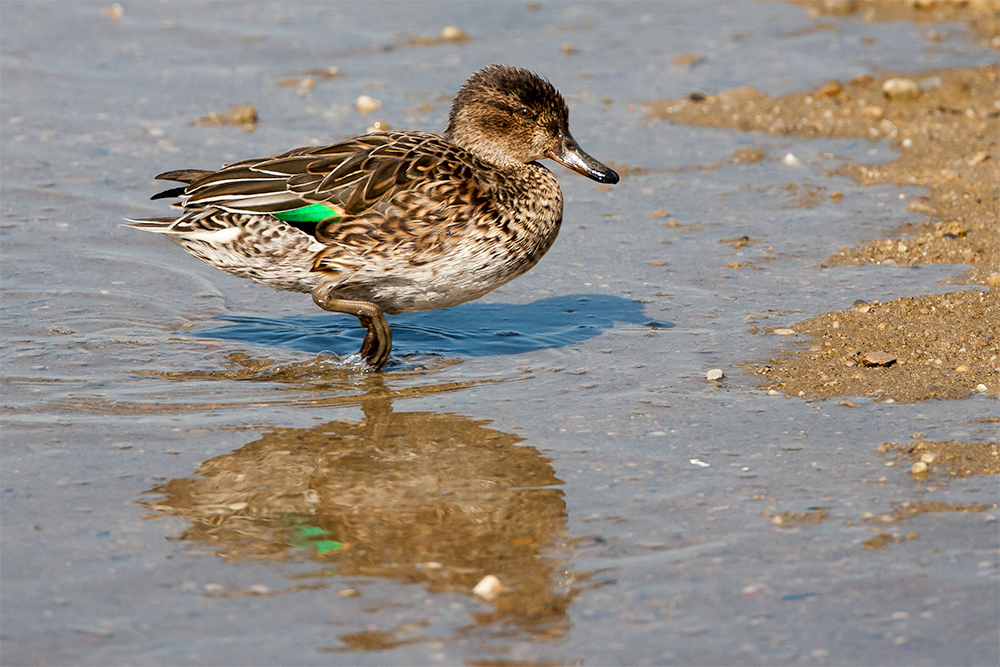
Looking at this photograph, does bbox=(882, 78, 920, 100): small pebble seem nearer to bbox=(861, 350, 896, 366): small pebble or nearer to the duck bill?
the duck bill

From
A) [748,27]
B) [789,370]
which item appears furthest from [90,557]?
[748,27]

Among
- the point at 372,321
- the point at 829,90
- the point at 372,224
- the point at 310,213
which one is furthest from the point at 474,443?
the point at 829,90

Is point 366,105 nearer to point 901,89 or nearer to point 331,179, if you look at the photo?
point 331,179

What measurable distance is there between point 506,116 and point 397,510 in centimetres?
267

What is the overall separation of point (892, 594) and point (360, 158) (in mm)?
3401

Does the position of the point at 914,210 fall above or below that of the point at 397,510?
above

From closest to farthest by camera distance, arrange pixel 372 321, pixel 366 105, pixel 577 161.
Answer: pixel 372 321 < pixel 577 161 < pixel 366 105

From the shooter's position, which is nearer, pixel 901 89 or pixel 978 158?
pixel 978 158

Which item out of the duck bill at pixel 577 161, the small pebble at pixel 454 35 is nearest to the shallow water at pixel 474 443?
the duck bill at pixel 577 161

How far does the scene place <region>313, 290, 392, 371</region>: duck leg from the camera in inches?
242

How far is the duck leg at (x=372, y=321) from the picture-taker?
242 inches

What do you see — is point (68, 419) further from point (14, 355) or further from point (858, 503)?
point (858, 503)

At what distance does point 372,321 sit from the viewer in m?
6.17

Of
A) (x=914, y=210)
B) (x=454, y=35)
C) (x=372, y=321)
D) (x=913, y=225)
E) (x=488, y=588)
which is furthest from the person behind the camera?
(x=454, y=35)
